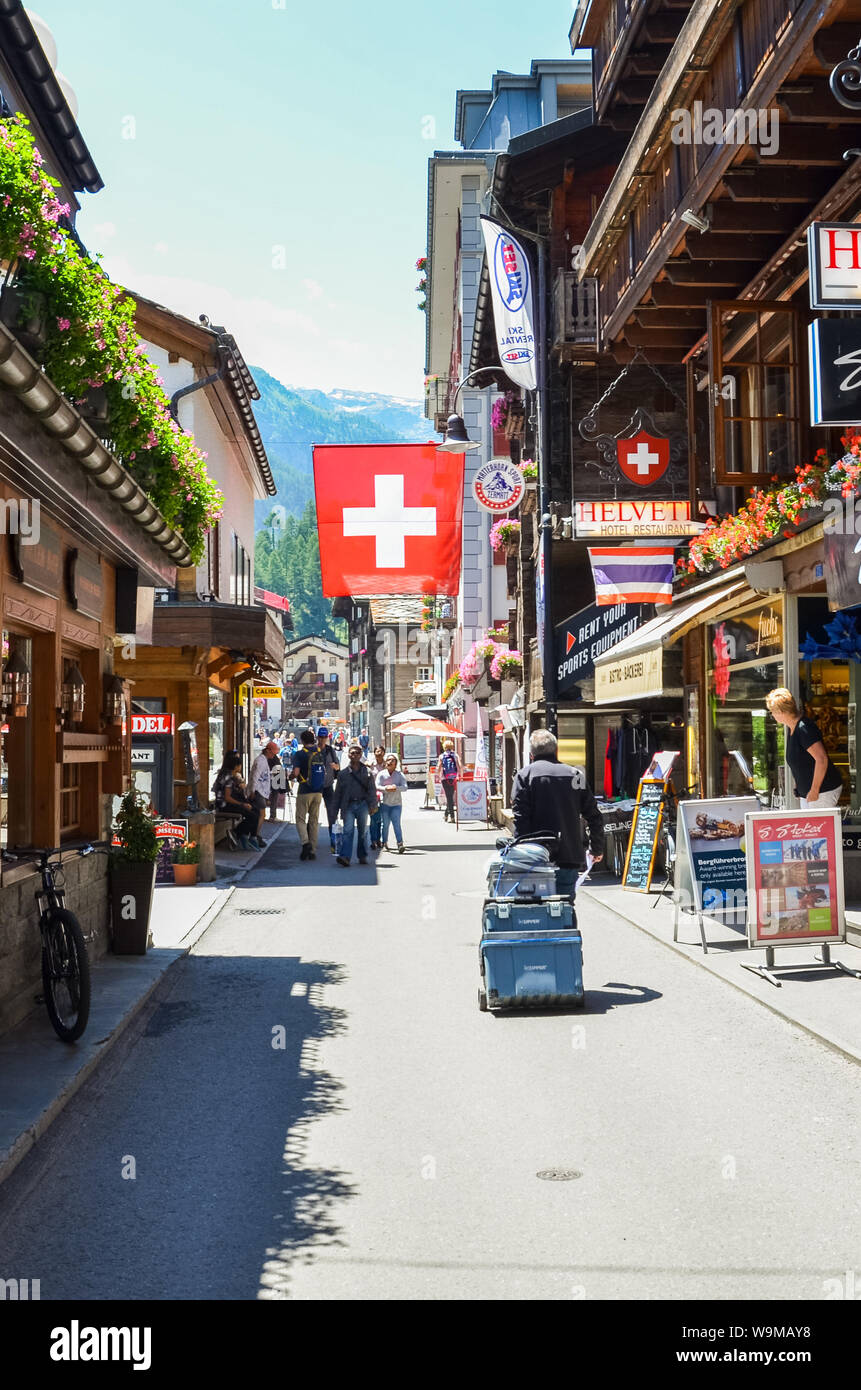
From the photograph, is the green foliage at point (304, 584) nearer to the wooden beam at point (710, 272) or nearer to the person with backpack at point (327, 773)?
the person with backpack at point (327, 773)

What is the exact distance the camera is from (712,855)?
459 inches

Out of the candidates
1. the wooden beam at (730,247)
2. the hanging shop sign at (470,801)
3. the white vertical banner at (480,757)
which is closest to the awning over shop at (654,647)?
the wooden beam at (730,247)

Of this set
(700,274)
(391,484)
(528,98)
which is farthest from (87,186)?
(528,98)

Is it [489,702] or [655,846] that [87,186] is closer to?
[655,846]

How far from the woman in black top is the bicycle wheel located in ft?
19.2

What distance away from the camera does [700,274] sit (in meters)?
14.7

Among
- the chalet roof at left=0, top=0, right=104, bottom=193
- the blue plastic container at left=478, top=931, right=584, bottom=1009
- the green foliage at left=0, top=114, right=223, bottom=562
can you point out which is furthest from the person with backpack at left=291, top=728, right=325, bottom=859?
the blue plastic container at left=478, top=931, right=584, bottom=1009

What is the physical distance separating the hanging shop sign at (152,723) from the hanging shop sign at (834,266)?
11.7m

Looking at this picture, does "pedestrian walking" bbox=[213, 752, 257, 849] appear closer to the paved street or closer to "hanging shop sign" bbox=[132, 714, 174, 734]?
"hanging shop sign" bbox=[132, 714, 174, 734]

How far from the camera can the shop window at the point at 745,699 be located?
1430cm

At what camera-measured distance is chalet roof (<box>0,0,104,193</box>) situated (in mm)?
13180

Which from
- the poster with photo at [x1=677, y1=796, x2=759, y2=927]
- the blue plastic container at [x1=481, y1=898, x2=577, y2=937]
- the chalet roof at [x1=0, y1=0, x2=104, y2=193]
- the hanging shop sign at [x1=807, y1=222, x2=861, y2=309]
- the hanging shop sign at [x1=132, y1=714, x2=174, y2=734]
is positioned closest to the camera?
the blue plastic container at [x1=481, y1=898, x2=577, y2=937]

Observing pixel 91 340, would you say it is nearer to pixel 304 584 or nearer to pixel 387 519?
pixel 387 519
